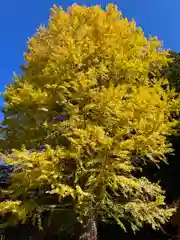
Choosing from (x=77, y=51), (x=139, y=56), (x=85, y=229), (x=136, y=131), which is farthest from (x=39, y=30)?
(x=85, y=229)

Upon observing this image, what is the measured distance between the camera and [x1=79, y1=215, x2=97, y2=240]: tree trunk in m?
7.29

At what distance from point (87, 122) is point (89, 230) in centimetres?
252

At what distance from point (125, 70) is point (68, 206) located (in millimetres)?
3712

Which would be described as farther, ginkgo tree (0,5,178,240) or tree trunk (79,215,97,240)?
tree trunk (79,215,97,240)

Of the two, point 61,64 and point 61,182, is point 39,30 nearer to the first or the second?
point 61,64

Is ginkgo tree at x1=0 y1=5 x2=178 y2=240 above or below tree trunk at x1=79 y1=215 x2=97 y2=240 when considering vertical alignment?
above

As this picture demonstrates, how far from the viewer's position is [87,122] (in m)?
7.27

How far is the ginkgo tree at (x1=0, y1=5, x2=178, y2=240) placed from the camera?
22.2 ft

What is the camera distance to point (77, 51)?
304 inches

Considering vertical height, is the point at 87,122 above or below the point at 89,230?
above

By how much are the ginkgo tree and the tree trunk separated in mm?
22

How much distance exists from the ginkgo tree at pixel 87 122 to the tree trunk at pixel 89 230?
0.9 inches

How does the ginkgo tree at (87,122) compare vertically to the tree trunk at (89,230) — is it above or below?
above

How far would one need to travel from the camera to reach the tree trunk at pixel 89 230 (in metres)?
7.29
